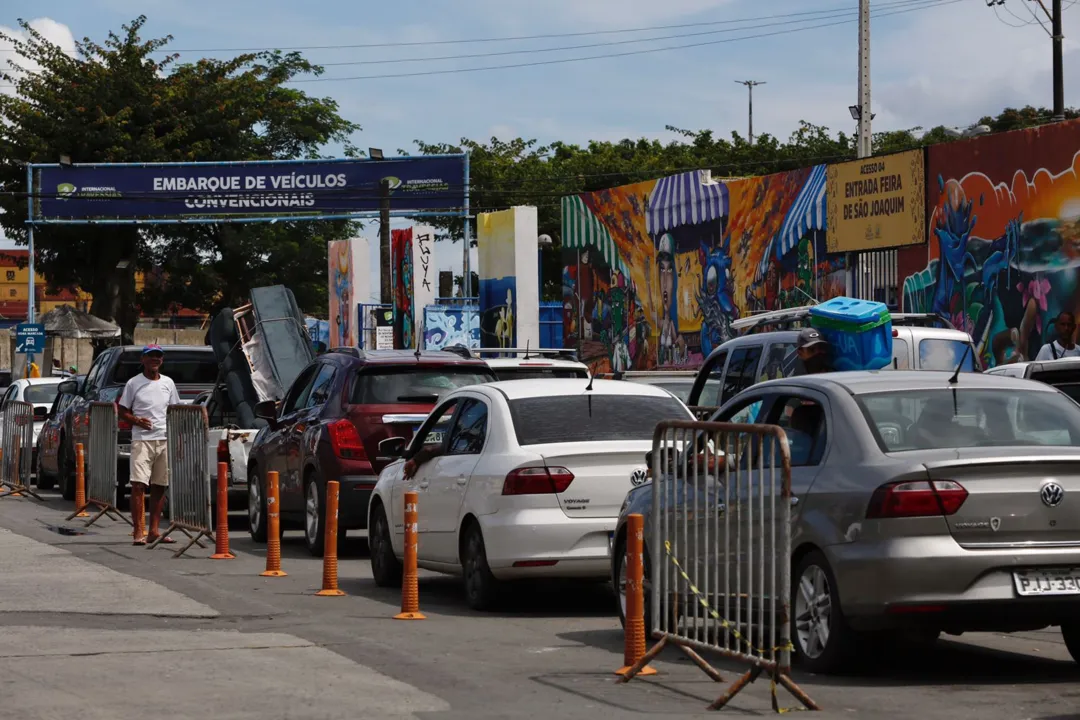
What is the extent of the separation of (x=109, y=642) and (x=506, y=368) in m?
7.14

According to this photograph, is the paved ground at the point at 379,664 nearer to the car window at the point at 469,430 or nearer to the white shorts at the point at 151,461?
the car window at the point at 469,430

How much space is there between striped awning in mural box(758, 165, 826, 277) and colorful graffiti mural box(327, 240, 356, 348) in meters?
21.5

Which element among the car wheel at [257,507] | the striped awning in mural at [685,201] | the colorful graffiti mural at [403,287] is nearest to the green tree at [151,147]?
the colorful graffiti mural at [403,287]

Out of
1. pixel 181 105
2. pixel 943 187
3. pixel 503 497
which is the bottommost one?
pixel 503 497

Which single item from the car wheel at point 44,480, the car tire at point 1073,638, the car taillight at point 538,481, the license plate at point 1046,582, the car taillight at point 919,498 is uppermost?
the car taillight at point 919,498

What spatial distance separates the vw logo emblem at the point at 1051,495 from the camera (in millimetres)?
7961

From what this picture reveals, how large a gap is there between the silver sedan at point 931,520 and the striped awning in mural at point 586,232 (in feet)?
96.2

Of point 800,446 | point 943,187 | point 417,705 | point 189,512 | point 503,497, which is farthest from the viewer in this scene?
point 943,187

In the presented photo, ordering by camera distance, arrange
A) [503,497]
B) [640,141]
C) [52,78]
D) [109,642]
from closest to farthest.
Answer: [109,642] → [503,497] → [52,78] → [640,141]

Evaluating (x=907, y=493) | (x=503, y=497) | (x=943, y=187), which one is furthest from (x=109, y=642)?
(x=943, y=187)

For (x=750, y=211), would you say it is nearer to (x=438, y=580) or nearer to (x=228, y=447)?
(x=228, y=447)

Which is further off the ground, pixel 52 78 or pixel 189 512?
pixel 52 78

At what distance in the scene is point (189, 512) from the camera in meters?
16.2

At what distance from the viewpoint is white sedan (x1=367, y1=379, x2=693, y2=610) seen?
11.1 m
